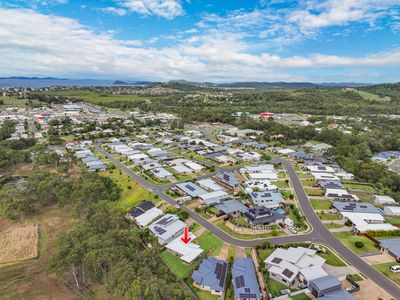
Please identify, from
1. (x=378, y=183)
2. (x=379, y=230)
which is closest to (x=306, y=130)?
(x=378, y=183)

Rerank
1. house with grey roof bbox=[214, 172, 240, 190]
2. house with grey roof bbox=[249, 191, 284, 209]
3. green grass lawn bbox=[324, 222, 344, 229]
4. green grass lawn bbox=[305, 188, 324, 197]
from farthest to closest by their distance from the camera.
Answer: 1. house with grey roof bbox=[214, 172, 240, 190]
2. green grass lawn bbox=[305, 188, 324, 197]
3. house with grey roof bbox=[249, 191, 284, 209]
4. green grass lawn bbox=[324, 222, 344, 229]

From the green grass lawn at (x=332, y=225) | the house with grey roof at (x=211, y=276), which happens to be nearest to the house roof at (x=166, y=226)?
the house with grey roof at (x=211, y=276)

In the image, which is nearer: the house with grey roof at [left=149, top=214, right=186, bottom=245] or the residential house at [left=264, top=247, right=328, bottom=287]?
the residential house at [left=264, top=247, right=328, bottom=287]

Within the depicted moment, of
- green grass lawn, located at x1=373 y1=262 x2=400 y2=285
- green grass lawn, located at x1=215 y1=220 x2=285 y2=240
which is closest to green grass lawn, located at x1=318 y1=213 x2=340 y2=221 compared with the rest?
green grass lawn, located at x1=215 y1=220 x2=285 y2=240

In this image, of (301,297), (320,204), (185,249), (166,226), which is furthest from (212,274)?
(320,204)

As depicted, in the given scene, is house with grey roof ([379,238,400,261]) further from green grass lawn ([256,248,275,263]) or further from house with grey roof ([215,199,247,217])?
house with grey roof ([215,199,247,217])

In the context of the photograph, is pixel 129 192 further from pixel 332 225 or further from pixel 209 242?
pixel 332 225

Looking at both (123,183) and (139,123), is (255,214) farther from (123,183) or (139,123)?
(139,123)
